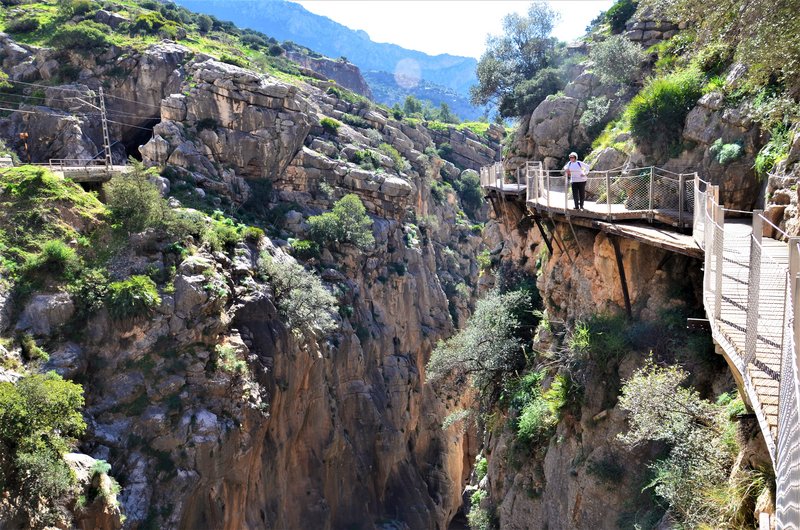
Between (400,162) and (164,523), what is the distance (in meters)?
37.8

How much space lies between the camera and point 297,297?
107 feet

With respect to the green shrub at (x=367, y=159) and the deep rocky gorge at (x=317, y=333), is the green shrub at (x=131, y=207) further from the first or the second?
the green shrub at (x=367, y=159)

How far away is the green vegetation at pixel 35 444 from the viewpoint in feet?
59.5

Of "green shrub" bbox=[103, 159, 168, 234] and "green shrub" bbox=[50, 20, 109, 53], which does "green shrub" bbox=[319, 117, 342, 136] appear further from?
"green shrub" bbox=[103, 159, 168, 234]

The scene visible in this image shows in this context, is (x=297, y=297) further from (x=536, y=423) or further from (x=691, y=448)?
(x=691, y=448)

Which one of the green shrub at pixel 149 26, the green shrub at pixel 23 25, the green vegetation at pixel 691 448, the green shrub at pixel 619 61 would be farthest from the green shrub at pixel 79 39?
the green vegetation at pixel 691 448

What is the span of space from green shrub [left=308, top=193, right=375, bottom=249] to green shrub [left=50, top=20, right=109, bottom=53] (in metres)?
21.5

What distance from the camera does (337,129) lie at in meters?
50.9

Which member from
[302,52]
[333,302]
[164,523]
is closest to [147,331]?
[164,523]

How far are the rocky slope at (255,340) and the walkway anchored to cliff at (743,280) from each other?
16.0 metres

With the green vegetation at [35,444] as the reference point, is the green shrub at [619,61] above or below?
above

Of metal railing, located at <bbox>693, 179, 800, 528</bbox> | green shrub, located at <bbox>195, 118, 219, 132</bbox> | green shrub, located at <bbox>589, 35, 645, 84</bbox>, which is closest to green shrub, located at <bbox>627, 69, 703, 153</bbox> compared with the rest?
metal railing, located at <bbox>693, 179, 800, 528</bbox>

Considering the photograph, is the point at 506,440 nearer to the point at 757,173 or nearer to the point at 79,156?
the point at 757,173

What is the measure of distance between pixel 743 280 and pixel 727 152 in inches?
244
